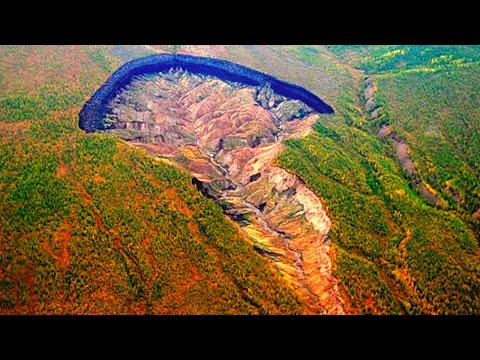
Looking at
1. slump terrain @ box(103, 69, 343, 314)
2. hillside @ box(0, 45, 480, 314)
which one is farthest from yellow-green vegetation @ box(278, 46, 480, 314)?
slump terrain @ box(103, 69, 343, 314)

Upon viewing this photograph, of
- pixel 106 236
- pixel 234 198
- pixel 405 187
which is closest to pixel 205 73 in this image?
pixel 234 198

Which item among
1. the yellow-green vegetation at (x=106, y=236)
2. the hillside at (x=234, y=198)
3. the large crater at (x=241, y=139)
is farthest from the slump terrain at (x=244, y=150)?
the yellow-green vegetation at (x=106, y=236)

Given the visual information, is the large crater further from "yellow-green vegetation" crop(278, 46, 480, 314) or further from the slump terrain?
"yellow-green vegetation" crop(278, 46, 480, 314)

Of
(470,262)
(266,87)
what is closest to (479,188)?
(470,262)

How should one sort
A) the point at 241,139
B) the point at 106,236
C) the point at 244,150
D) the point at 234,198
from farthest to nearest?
the point at 241,139 → the point at 244,150 → the point at 234,198 → the point at 106,236

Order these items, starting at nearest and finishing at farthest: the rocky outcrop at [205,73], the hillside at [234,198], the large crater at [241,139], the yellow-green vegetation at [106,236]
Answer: the yellow-green vegetation at [106,236]
the hillside at [234,198]
the large crater at [241,139]
the rocky outcrop at [205,73]

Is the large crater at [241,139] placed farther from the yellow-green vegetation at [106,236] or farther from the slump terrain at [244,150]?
the yellow-green vegetation at [106,236]

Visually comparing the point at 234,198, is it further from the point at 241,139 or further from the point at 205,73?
the point at 205,73

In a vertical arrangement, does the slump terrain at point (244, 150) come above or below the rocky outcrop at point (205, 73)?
below

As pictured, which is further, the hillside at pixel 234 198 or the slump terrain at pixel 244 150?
the slump terrain at pixel 244 150
